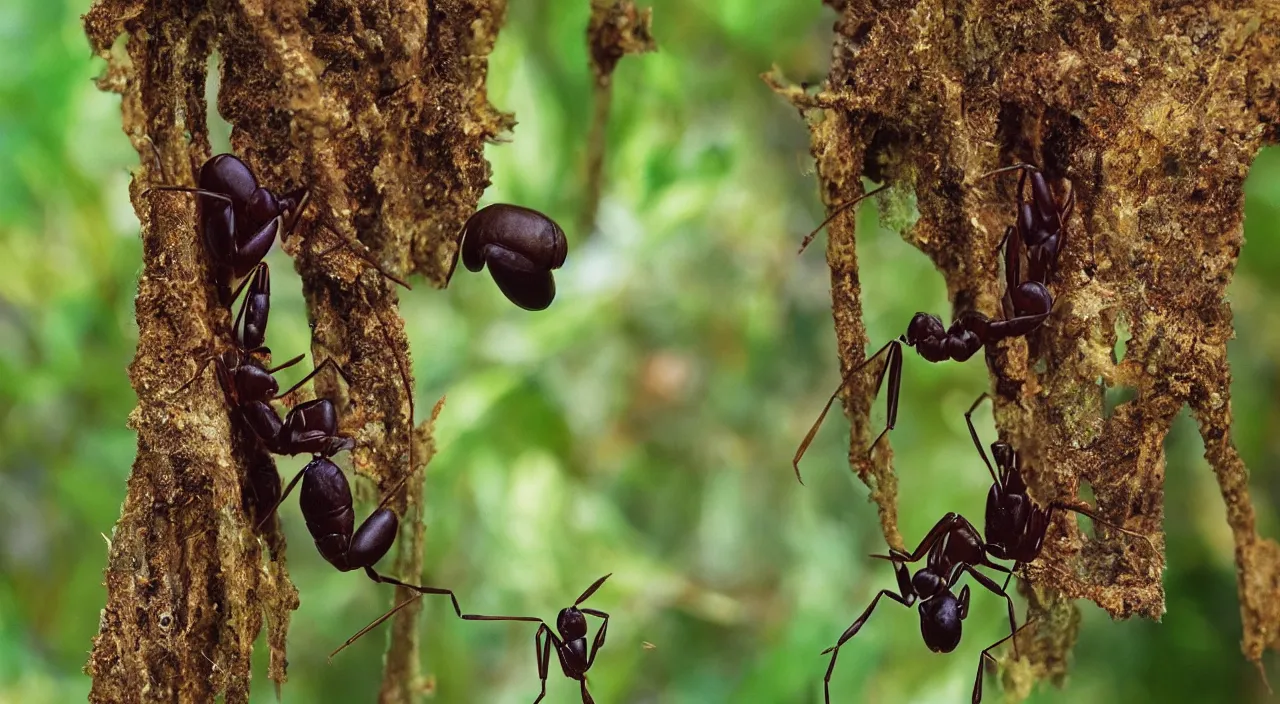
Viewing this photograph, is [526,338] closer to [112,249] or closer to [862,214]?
[112,249]

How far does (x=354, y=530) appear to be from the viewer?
915mm

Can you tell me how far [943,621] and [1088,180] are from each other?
433mm

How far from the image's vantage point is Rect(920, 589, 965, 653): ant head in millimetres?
962

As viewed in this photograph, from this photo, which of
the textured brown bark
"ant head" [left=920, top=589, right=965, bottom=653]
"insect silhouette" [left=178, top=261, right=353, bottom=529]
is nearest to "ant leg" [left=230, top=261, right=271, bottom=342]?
"insect silhouette" [left=178, top=261, right=353, bottom=529]

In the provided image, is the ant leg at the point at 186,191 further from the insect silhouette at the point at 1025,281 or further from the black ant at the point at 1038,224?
the black ant at the point at 1038,224

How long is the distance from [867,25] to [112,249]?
1.44 meters

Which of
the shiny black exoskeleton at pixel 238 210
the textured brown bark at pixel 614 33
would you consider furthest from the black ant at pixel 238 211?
the textured brown bark at pixel 614 33

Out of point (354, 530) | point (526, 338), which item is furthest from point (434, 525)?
point (354, 530)

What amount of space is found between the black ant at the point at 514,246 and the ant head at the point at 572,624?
0.38 metres

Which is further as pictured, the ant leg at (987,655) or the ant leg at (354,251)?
the ant leg at (987,655)

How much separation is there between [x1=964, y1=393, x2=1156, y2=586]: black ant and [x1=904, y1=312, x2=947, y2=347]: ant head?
0.39 ft

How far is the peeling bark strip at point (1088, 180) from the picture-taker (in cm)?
81

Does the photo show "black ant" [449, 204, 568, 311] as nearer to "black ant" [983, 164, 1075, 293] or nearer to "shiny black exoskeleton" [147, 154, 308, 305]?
"shiny black exoskeleton" [147, 154, 308, 305]

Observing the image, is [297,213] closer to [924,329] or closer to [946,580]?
[924,329]
